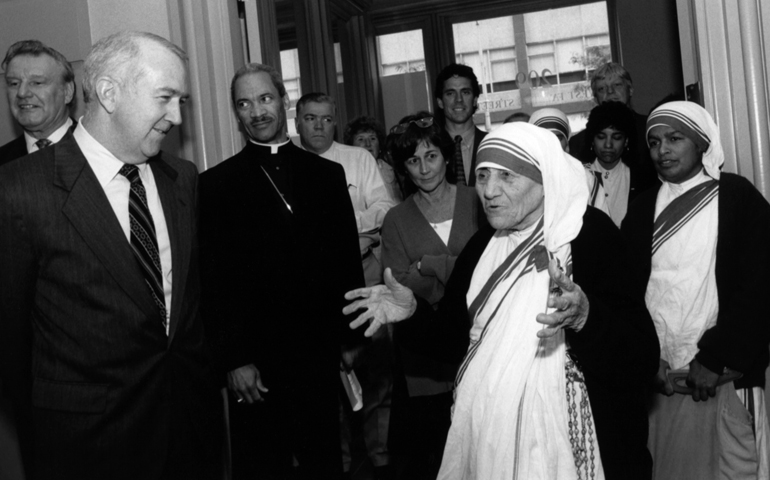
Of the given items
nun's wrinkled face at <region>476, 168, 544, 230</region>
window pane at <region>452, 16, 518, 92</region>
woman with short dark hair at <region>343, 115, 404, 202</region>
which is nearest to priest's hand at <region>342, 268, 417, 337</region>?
nun's wrinkled face at <region>476, 168, 544, 230</region>

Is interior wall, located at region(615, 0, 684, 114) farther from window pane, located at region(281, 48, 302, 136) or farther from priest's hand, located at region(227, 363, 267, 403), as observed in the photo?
priest's hand, located at region(227, 363, 267, 403)

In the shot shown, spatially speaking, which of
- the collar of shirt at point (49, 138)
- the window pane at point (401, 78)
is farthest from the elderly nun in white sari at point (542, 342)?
the window pane at point (401, 78)

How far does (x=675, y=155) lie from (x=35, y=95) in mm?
2437

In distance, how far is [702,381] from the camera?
273 centimetres

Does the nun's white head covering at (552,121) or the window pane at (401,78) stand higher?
the window pane at (401,78)

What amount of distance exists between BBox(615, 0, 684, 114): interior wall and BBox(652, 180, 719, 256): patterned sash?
4846 mm

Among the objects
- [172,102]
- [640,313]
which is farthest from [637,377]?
[172,102]

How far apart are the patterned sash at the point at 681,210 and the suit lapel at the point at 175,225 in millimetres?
1695

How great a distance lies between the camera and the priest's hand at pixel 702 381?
2.72 meters

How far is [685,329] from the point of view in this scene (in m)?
2.81

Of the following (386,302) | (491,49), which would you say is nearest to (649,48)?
(491,49)

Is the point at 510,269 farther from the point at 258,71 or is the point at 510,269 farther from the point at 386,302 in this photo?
the point at 258,71

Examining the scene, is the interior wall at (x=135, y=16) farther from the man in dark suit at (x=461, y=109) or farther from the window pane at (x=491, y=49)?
the window pane at (x=491, y=49)

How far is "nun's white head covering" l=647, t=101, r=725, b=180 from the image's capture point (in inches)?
115
